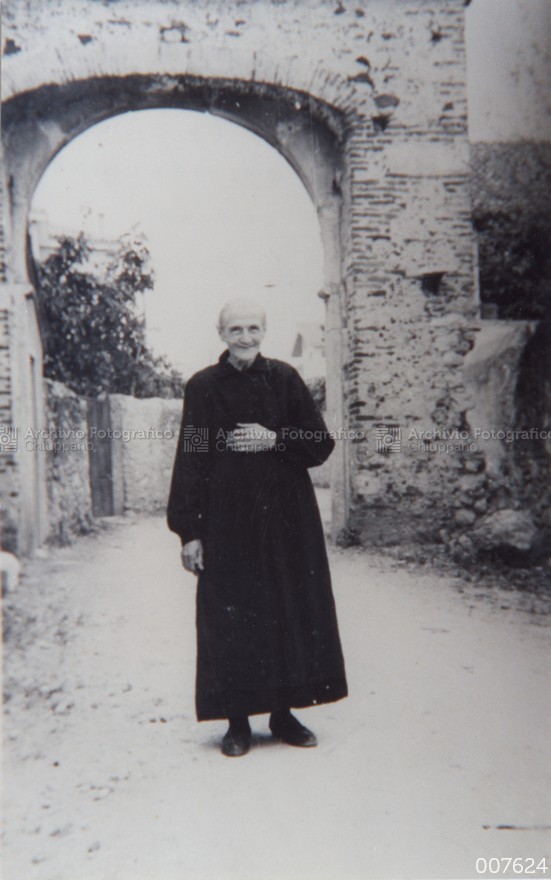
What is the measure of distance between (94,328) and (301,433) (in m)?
1.00

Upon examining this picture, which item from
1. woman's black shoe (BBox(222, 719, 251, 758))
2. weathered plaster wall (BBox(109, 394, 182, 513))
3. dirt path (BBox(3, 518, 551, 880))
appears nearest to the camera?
dirt path (BBox(3, 518, 551, 880))

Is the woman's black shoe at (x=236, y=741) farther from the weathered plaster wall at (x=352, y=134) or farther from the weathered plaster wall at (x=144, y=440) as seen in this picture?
the weathered plaster wall at (x=352, y=134)

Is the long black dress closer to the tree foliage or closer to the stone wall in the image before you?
the tree foliage

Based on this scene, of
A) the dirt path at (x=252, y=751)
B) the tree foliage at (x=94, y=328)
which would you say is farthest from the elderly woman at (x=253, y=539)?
Answer: the tree foliage at (x=94, y=328)

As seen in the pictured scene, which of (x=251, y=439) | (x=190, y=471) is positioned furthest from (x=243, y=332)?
(x=190, y=471)

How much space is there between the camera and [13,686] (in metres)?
2.43

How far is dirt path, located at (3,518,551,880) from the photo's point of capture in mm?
2141

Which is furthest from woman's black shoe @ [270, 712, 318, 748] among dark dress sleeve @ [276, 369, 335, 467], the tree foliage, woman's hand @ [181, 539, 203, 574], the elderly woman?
the tree foliage

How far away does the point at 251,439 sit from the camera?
2467 mm

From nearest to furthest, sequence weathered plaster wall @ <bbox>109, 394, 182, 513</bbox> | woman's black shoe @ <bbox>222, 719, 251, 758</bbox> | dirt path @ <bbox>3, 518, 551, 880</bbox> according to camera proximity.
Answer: dirt path @ <bbox>3, 518, 551, 880</bbox> → woman's black shoe @ <bbox>222, 719, 251, 758</bbox> → weathered plaster wall @ <bbox>109, 394, 182, 513</bbox>

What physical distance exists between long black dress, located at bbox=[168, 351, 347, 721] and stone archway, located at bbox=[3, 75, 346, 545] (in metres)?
0.69

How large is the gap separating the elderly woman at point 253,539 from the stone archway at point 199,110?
69cm

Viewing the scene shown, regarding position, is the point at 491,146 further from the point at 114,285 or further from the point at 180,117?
the point at 114,285

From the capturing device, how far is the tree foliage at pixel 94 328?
9.16ft
